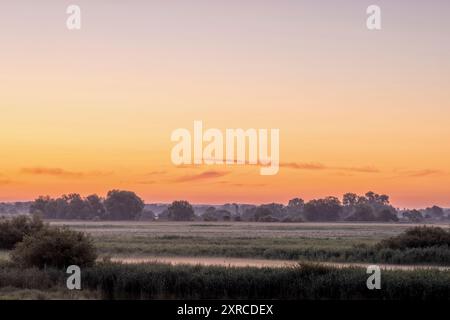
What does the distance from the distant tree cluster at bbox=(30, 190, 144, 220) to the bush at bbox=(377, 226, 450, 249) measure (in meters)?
137

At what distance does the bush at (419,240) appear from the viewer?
2008 inches

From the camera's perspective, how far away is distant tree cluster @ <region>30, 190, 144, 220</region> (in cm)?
18425

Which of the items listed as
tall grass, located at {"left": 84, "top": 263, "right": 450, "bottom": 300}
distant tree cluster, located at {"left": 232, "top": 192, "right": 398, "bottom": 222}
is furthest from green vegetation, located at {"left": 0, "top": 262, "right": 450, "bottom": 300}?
distant tree cluster, located at {"left": 232, "top": 192, "right": 398, "bottom": 222}

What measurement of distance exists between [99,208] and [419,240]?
149 m

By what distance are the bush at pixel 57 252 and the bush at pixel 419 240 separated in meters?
24.6

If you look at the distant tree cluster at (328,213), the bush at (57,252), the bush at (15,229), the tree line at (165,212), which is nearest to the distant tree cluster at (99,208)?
the tree line at (165,212)

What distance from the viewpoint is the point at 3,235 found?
57.1 m

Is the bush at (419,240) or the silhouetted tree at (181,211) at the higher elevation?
the silhouetted tree at (181,211)

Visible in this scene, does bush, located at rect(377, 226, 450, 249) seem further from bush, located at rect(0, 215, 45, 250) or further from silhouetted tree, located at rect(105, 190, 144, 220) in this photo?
silhouetted tree, located at rect(105, 190, 144, 220)

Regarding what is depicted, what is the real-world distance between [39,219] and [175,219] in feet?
417

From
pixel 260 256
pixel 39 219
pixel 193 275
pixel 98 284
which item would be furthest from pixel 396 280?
pixel 39 219

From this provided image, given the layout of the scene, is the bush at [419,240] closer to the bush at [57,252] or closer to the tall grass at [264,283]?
the tall grass at [264,283]

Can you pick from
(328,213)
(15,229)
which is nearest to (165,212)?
(328,213)
